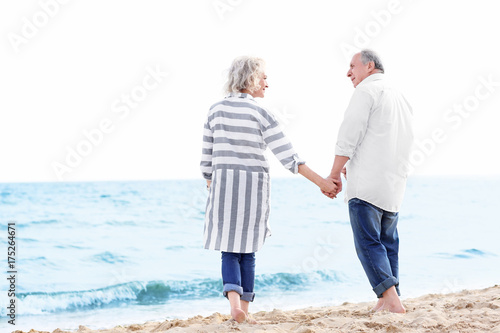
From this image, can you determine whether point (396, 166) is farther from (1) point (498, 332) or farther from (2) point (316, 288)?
→ (2) point (316, 288)

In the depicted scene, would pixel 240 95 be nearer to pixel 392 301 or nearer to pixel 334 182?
pixel 334 182

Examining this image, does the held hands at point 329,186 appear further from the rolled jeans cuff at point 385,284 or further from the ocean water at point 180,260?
the ocean water at point 180,260

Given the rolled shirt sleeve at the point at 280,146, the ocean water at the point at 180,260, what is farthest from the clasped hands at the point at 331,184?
the ocean water at the point at 180,260

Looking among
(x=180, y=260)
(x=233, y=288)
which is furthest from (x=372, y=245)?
(x=180, y=260)

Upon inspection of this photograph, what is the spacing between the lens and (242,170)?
2.91 metres

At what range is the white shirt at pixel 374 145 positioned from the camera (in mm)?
2990

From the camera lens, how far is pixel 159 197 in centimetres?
2064

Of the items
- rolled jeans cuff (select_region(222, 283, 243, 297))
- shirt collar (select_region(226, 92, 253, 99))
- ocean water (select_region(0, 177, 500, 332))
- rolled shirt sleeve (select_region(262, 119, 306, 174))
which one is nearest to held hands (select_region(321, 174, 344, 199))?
rolled shirt sleeve (select_region(262, 119, 306, 174))

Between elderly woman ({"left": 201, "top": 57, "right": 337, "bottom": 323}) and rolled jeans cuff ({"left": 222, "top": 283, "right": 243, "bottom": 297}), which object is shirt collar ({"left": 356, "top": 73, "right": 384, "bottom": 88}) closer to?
elderly woman ({"left": 201, "top": 57, "right": 337, "bottom": 323})

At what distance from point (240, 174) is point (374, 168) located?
76 cm

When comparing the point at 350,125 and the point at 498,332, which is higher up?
the point at 350,125

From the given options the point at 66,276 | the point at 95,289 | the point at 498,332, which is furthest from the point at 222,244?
the point at 66,276

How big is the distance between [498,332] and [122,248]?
8.37 metres

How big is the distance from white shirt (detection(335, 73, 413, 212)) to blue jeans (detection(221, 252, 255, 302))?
2.27 feet
